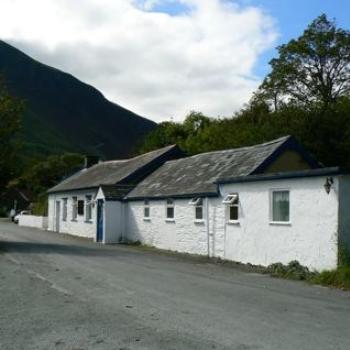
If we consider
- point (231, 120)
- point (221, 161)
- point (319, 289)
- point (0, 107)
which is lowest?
point (319, 289)

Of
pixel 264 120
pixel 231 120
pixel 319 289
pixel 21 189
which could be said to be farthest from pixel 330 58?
pixel 21 189

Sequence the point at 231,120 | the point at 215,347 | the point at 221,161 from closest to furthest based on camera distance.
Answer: the point at 215,347 → the point at 221,161 → the point at 231,120

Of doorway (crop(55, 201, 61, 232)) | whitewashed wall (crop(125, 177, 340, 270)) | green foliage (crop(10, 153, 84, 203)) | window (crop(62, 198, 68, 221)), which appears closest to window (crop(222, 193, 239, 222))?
whitewashed wall (crop(125, 177, 340, 270))

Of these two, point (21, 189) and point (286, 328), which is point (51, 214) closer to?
point (286, 328)

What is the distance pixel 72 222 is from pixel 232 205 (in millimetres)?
20920

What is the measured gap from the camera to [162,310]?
10898 millimetres

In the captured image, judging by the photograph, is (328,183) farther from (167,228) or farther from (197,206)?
(167,228)

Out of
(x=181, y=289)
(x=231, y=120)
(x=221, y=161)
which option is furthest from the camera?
(x=231, y=120)

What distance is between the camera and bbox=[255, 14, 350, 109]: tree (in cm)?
5016

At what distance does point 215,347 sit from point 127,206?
995 inches

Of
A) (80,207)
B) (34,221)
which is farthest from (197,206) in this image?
(34,221)

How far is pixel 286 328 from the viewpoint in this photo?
31.2 ft

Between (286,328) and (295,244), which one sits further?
(295,244)

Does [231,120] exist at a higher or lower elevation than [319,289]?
higher
